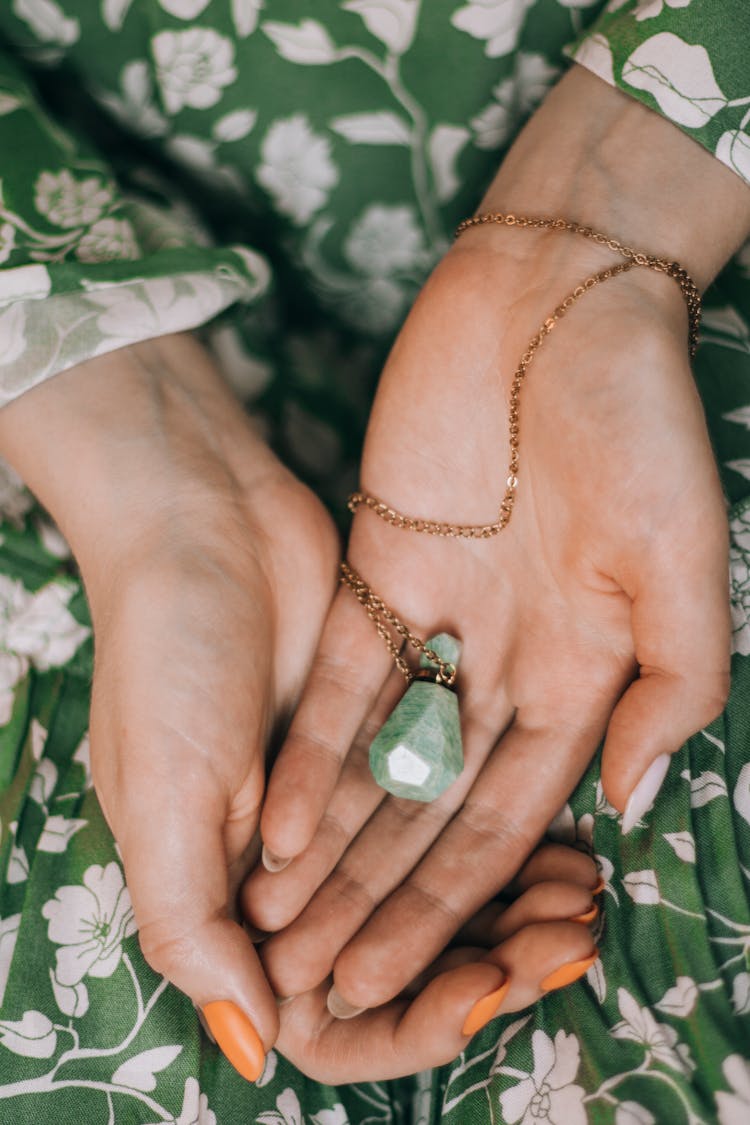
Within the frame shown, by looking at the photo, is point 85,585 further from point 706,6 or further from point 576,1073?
point 706,6

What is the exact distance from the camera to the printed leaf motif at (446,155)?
111 centimetres

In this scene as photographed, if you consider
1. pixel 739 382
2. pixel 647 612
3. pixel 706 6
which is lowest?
pixel 647 612

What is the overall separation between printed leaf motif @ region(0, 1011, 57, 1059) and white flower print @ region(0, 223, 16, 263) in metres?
0.73

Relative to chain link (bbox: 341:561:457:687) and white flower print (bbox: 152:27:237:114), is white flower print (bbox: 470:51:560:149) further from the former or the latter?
chain link (bbox: 341:561:457:687)

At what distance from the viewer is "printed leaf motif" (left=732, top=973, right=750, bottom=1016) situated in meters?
0.77

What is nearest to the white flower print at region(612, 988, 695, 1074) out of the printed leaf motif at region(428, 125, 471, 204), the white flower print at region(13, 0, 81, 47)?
the printed leaf motif at region(428, 125, 471, 204)

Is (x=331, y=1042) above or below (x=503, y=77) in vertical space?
below

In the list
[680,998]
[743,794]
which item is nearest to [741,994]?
[680,998]

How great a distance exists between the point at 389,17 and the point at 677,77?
12.2 inches

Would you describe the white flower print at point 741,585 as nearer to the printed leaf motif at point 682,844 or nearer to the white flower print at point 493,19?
the printed leaf motif at point 682,844

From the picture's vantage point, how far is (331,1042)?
2.87 ft

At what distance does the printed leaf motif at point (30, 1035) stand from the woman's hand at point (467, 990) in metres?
0.21

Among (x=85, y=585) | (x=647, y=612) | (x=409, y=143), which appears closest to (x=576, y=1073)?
(x=647, y=612)

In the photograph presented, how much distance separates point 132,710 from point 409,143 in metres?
0.72
